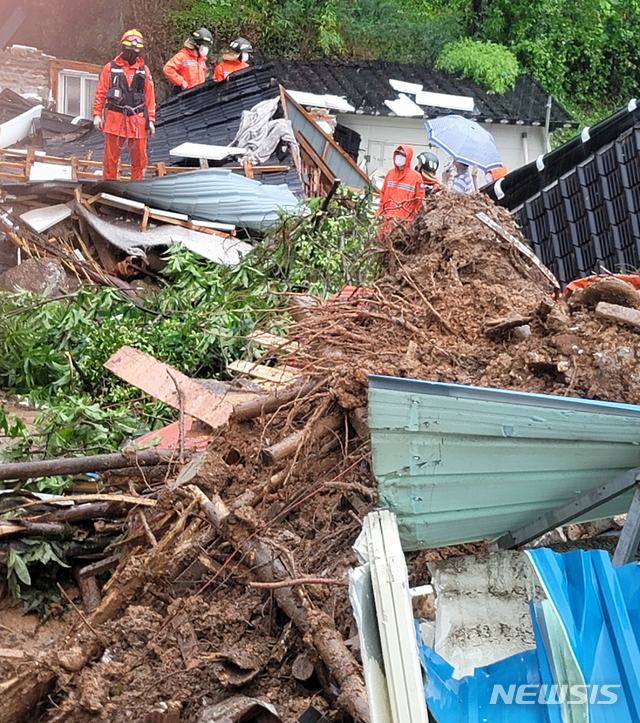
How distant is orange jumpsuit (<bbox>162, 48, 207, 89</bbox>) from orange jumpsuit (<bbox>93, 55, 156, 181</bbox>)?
4.13 meters

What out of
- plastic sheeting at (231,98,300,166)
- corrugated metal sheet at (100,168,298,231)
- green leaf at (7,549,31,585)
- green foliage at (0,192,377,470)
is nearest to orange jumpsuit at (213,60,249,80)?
plastic sheeting at (231,98,300,166)

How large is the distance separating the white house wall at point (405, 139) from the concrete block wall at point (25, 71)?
6.40 metres

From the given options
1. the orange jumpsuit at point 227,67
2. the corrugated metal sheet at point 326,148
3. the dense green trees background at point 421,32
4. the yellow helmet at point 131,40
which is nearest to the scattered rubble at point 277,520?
the yellow helmet at point 131,40

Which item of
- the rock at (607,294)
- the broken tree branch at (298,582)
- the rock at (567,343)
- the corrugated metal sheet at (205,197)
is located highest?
the rock at (607,294)

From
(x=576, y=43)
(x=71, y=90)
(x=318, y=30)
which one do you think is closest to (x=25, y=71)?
(x=71, y=90)

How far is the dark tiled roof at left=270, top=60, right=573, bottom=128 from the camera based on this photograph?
17.9 metres

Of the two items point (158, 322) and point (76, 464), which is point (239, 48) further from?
point (76, 464)

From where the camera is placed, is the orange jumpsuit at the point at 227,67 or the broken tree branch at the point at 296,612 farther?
the orange jumpsuit at the point at 227,67

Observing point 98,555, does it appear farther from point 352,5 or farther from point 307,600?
point 352,5

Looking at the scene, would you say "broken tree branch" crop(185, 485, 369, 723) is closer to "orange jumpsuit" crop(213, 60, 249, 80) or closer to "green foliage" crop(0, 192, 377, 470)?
"green foliage" crop(0, 192, 377, 470)

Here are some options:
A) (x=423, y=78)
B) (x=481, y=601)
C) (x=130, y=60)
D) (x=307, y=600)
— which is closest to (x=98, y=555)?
(x=307, y=600)

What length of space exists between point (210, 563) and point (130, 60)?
359 inches

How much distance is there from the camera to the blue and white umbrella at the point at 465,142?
10812 millimetres

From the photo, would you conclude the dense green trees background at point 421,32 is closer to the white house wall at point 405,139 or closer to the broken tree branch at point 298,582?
the white house wall at point 405,139
